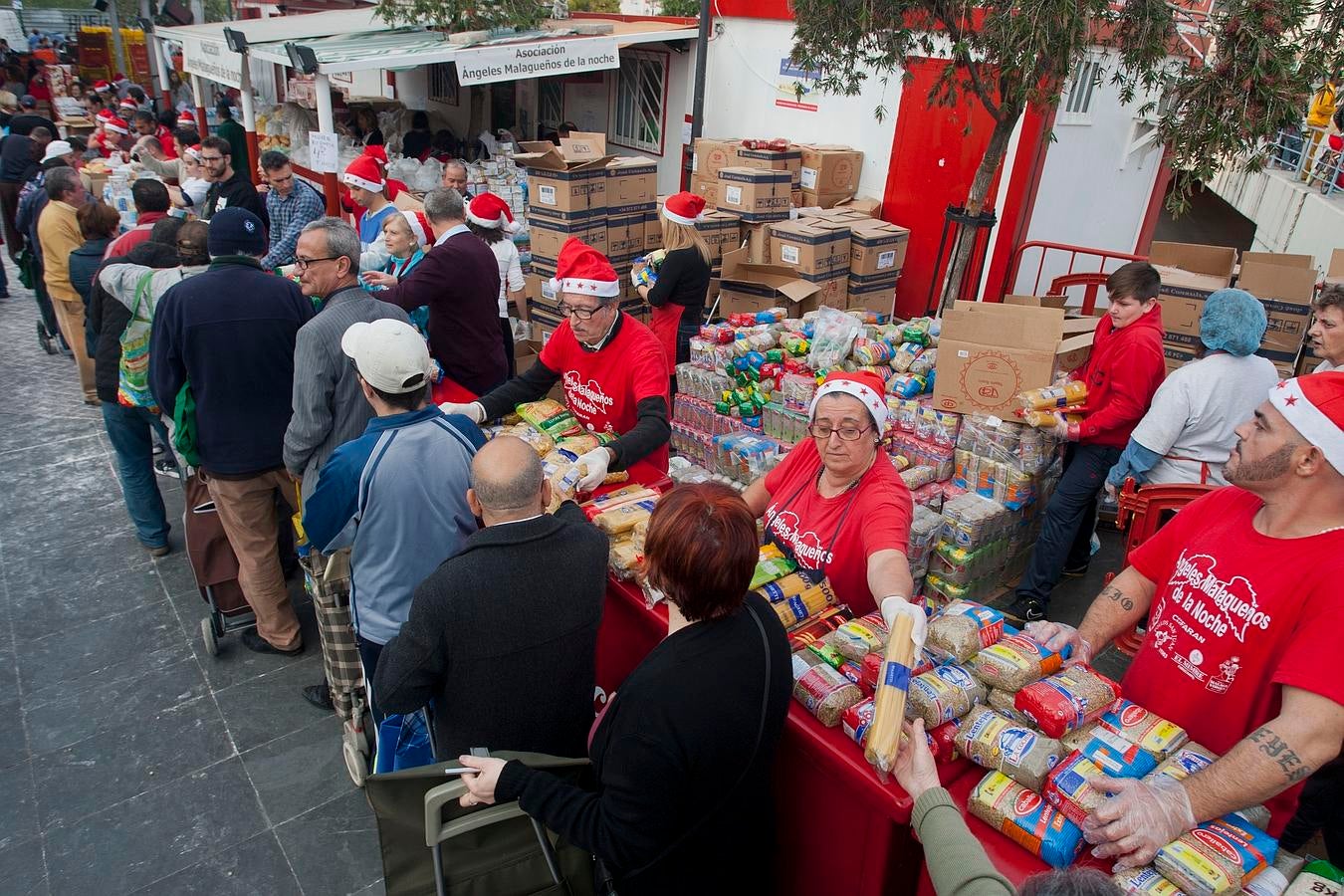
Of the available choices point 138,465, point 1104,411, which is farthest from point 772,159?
point 138,465

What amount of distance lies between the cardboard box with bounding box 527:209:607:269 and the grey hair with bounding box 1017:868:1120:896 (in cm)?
769

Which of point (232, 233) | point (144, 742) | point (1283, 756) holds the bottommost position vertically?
point (144, 742)

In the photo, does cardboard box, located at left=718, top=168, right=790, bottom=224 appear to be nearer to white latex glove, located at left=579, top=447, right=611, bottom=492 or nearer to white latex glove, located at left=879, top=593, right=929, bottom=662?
white latex glove, located at left=579, top=447, right=611, bottom=492

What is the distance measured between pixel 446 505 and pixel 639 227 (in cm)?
681

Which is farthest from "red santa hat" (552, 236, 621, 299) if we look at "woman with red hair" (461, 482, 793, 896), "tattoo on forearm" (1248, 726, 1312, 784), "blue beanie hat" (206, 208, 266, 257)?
"tattoo on forearm" (1248, 726, 1312, 784)

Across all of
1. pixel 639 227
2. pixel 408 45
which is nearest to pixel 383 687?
pixel 639 227

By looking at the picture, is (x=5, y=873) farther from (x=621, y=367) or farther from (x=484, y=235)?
(x=484, y=235)

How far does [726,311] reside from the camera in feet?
27.4

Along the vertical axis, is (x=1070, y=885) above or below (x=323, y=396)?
above

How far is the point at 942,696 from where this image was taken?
85.4 inches

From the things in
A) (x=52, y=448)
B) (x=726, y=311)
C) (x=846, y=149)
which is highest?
(x=846, y=149)

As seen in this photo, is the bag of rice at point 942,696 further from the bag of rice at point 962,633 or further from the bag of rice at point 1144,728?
the bag of rice at point 1144,728

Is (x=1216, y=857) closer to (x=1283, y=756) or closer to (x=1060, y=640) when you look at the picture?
(x=1283, y=756)

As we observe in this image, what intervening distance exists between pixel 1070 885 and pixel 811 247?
6.77 m
